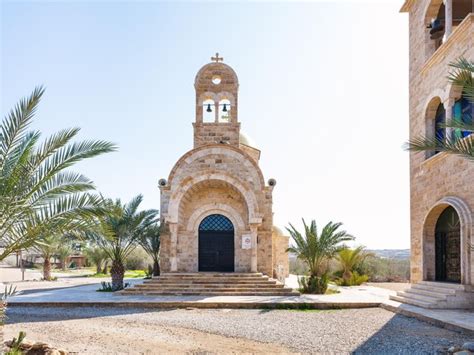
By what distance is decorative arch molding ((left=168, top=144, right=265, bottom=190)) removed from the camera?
690 inches

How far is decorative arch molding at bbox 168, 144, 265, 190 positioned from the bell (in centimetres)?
745

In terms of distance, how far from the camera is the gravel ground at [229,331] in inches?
308

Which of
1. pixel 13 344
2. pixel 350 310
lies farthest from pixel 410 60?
pixel 13 344

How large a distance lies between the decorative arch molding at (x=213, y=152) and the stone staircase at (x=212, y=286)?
3.58 metres

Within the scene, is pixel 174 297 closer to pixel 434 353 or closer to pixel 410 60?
pixel 434 353

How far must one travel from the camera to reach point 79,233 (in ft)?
27.5

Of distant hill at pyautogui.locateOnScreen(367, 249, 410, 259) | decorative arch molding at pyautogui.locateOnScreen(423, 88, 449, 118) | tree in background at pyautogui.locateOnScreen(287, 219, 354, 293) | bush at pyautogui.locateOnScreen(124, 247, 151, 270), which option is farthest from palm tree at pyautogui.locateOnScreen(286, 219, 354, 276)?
bush at pyautogui.locateOnScreen(124, 247, 151, 270)

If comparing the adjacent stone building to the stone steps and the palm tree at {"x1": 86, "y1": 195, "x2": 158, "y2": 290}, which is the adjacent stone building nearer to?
the stone steps

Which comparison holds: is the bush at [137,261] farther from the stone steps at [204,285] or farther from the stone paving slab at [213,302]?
the stone paving slab at [213,302]

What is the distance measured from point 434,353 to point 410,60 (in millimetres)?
11436

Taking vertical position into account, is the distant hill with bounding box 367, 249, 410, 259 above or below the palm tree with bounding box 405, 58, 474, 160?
below

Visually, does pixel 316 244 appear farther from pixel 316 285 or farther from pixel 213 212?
pixel 213 212

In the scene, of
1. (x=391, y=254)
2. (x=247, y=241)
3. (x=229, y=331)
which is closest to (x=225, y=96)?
(x=247, y=241)

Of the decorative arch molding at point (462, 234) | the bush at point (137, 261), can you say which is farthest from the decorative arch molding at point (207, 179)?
the bush at point (137, 261)
